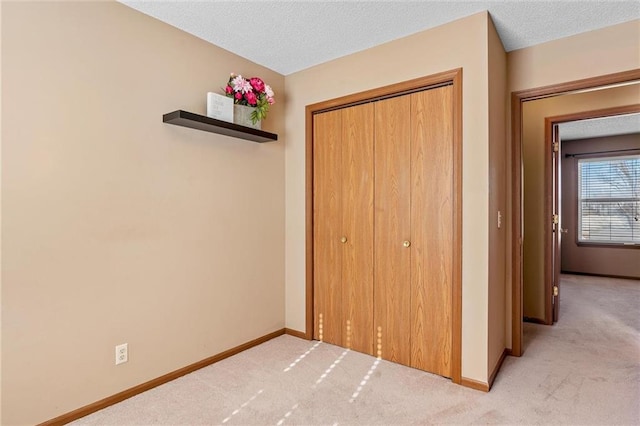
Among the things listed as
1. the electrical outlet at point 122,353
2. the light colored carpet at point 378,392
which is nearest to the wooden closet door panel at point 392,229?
the light colored carpet at point 378,392

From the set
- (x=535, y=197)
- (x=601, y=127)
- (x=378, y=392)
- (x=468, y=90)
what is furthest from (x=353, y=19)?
(x=601, y=127)

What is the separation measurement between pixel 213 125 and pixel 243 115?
347 mm

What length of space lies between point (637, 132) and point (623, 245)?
188 cm

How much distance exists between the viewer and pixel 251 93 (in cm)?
270

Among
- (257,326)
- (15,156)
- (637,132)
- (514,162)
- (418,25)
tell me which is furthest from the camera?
(637,132)

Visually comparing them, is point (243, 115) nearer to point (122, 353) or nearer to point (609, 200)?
point (122, 353)

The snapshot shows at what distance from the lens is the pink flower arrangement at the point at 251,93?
2646 mm

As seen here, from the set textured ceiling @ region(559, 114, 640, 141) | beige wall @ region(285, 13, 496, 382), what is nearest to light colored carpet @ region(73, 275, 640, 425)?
beige wall @ region(285, 13, 496, 382)

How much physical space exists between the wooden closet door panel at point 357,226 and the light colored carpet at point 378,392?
213 millimetres

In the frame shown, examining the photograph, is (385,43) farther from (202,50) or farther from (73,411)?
(73,411)

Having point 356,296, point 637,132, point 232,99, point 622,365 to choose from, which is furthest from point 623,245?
point 232,99

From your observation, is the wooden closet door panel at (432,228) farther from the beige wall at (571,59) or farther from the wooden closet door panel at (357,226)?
the beige wall at (571,59)

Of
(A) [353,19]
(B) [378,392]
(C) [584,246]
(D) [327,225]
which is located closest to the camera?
(B) [378,392]

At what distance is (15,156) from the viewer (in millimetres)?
1748
